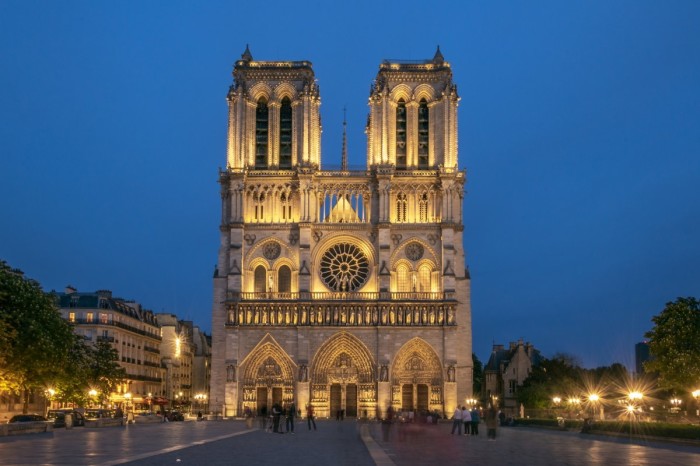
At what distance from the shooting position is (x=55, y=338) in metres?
54.5

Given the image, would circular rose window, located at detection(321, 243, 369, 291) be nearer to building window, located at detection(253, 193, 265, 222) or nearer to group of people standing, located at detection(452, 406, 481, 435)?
building window, located at detection(253, 193, 265, 222)

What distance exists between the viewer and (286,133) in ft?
287

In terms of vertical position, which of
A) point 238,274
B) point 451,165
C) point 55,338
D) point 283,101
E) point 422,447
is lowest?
point 422,447

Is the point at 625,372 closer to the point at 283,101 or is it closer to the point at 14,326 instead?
the point at 283,101

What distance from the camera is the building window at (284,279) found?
8419cm

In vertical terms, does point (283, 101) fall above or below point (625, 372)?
above

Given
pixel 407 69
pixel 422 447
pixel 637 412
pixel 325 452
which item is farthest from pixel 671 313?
pixel 407 69

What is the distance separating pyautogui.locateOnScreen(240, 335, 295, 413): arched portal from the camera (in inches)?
3216

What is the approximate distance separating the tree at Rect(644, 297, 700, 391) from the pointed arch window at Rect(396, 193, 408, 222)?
30978 mm

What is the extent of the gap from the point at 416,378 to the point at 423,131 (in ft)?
70.9

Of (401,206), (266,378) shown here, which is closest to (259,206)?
(401,206)

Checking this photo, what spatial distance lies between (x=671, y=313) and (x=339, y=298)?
32.2 meters

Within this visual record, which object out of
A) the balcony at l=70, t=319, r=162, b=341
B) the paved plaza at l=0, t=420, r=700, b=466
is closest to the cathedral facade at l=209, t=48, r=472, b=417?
the balcony at l=70, t=319, r=162, b=341

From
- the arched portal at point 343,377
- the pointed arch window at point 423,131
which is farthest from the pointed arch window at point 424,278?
the pointed arch window at point 423,131
